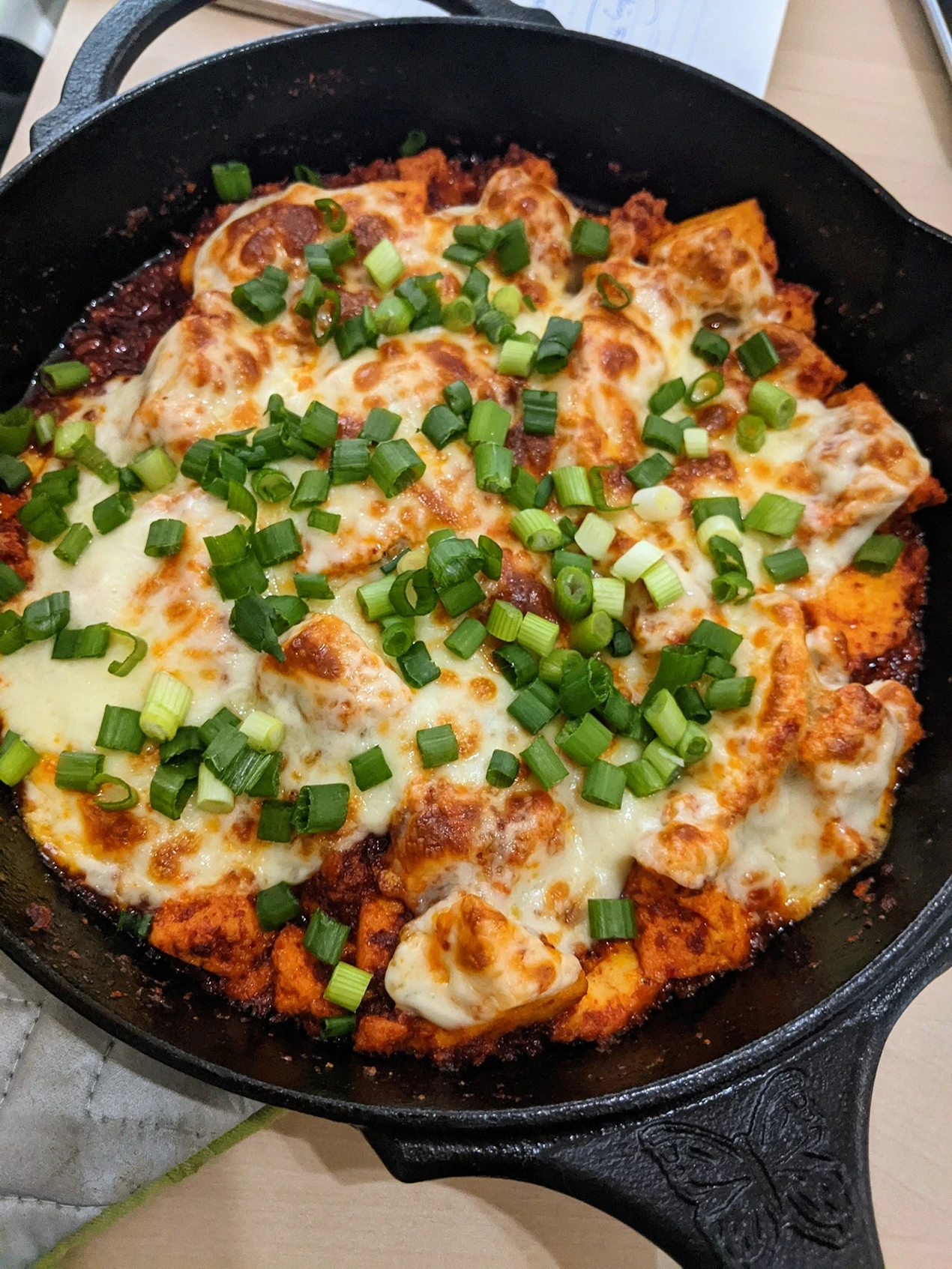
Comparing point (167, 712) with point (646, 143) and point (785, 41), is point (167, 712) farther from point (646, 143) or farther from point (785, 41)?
point (785, 41)

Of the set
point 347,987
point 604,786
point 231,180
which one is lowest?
point 347,987

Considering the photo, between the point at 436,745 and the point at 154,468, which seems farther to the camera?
the point at 154,468

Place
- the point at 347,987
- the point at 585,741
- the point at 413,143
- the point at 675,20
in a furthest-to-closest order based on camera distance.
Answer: the point at 675,20, the point at 413,143, the point at 585,741, the point at 347,987

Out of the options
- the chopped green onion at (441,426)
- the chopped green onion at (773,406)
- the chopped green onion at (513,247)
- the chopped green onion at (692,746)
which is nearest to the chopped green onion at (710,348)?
the chopped green onion at (773,406)

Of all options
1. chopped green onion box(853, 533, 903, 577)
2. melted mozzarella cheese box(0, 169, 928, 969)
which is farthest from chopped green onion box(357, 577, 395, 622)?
chopped green onion box(853, 533, 903, 577)

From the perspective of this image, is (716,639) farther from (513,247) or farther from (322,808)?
(513,247)

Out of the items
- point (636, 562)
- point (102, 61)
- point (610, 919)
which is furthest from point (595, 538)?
point (102, 61)

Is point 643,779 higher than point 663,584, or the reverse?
point 663,584

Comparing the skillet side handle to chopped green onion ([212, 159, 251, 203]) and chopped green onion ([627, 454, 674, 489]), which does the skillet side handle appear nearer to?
chopped green onion ([212, 159, 251, 203])
